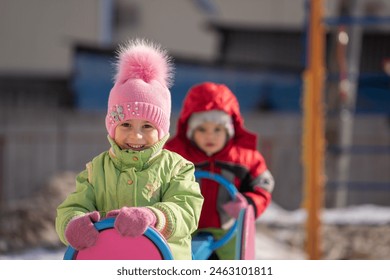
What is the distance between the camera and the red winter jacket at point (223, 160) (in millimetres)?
2775

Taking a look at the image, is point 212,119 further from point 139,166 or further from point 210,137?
point 139,166

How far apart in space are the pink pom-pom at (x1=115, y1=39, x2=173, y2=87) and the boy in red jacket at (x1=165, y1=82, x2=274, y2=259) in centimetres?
74

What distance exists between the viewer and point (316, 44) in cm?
478

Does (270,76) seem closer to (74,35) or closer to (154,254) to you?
(74,35)

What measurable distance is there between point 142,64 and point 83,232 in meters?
0.47

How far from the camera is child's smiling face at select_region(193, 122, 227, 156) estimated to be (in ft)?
9.28

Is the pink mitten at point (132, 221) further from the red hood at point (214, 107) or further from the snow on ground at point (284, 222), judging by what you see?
the snow on ground at point (284, 222)

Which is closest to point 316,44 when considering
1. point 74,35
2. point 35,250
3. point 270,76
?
point 35,250

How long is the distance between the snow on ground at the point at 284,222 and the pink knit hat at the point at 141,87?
2591 mm

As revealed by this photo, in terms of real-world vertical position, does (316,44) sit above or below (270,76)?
below

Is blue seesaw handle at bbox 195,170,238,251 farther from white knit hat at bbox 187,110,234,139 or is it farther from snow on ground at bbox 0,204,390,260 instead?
snow on ground at bbox 0,204,390,260

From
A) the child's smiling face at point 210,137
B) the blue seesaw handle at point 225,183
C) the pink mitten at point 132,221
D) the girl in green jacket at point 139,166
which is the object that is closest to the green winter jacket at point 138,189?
the girl in green jacket at point 139,166

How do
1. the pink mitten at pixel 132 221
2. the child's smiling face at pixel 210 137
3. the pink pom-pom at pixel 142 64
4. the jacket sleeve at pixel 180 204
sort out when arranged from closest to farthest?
1. the pink mitten at pixel 132 221
2. the jacket sleeve at pixel 180 204
3. the pink pom-pom at pixel 142 64
4. the child's smiling face at pixel 210 137
